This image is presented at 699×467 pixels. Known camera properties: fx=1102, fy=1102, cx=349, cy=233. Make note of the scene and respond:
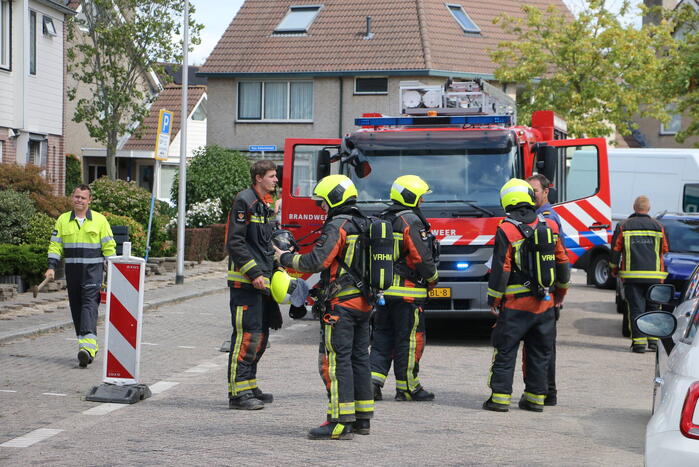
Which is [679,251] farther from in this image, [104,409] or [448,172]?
[104,409]

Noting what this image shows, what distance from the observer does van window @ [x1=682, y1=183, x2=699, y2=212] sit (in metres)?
22.2

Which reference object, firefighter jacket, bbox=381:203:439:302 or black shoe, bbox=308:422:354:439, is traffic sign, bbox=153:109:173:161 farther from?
black shoe, bbox=308:422:354:439

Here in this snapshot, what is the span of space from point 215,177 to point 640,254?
17.8m

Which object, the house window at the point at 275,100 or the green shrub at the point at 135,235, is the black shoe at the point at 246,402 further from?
the house window at the point at 275,100

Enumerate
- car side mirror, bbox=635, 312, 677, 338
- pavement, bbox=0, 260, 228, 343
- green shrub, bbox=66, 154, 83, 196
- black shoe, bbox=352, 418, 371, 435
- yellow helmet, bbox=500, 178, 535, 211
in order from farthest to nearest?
green shrub, bbox=66, 154, 83, 196
pavement, bbox=0, 260, 228, 343
yellow helmet, bbox=500, 178, 535, 211
black shoe, bbox=352, 418, 371, 435
car side mirror, bbox=635, 312, 677, 338

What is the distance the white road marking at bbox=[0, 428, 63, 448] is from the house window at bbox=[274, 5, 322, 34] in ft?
111

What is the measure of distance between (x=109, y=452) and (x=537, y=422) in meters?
3.38

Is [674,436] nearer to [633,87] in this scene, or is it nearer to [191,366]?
[191,366]

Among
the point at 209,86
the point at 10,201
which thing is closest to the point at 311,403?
the point at 10,201

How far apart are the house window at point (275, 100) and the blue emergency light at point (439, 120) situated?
26106 mm

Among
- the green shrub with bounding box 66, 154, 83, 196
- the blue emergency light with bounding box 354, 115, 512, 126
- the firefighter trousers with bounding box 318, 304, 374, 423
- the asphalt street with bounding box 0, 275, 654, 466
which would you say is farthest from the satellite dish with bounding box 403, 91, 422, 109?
the green shrub with bounding box 66, 154, 83, 196

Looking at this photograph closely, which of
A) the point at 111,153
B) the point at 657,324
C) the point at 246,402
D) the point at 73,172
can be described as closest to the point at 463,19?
the point at 111,153

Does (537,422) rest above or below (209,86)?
below

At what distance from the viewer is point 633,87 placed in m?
37.1
